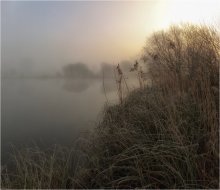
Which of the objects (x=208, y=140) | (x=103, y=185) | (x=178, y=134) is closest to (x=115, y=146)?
(x=103, y=185)

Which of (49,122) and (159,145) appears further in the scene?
(49,122)

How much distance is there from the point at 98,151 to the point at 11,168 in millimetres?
1356

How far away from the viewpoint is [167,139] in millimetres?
3230

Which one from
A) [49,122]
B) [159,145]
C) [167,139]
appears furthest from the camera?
[49,122]

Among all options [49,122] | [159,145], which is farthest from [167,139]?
[49,122]

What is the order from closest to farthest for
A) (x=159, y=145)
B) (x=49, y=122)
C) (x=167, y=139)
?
1. (x=159, y=145)
2. (x=167, y=139)
3. (x=49, y=122)

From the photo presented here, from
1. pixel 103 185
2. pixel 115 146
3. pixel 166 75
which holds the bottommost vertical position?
pixel 103 185

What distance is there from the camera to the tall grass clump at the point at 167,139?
293 centimetres

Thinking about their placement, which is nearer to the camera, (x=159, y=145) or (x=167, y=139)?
(x=159, y=145)

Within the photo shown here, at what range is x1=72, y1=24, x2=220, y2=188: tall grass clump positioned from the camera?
115 inches

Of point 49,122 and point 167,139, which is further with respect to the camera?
point 49,122

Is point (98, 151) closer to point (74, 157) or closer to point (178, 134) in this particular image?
point (74, 157)

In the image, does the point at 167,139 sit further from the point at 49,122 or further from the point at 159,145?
the point at 49,122

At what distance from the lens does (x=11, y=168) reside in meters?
4.47
